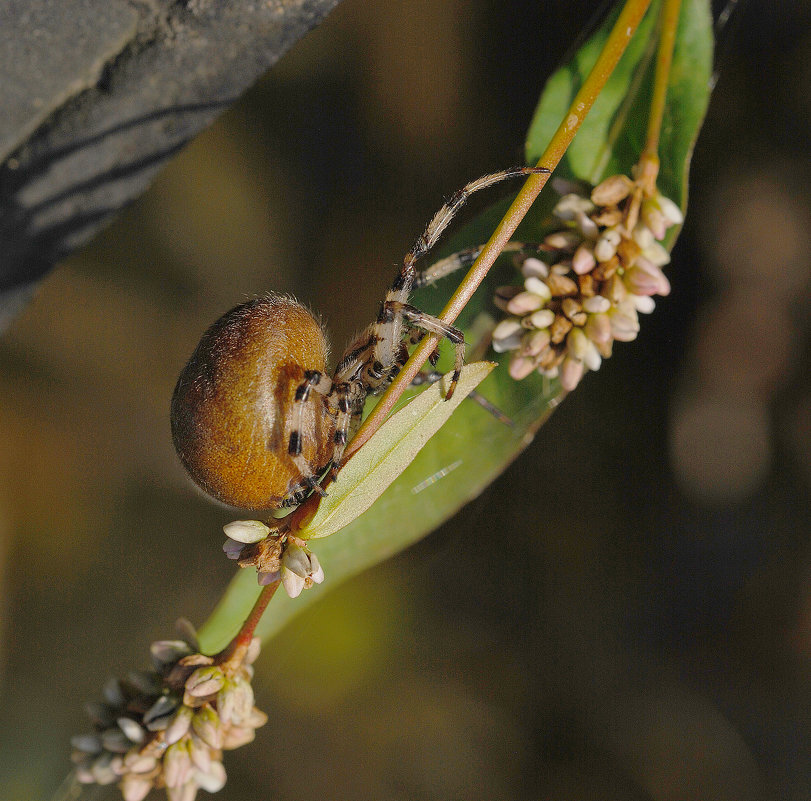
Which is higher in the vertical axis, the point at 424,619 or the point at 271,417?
the point at 271,417

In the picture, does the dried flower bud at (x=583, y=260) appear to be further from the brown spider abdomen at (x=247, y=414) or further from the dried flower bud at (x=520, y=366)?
the brown spider abdomen at (x=247, y=414)

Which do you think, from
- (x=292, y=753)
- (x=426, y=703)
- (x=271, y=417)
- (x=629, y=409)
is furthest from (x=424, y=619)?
(x=271, y=417)

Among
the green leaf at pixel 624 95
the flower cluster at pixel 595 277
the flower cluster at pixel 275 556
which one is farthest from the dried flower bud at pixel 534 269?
the flower cluster at pixel 275 556

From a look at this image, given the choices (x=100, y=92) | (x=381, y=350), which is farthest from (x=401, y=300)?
(x=100, y=92)

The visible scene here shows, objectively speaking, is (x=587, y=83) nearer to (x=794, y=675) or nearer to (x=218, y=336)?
(x=218, y=336)

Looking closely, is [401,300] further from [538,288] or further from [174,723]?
[174,723]

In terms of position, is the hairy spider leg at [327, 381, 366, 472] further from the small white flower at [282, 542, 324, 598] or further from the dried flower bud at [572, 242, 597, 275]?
the dried flower bud at [572, 242, 597, 275]
